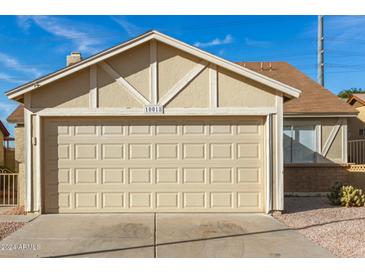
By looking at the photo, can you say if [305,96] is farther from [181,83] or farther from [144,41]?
[144,41]

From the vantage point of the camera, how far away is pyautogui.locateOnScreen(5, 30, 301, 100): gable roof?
8.13m

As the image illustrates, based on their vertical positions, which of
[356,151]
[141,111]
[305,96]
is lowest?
[356,151]

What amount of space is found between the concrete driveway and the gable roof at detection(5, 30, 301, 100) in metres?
3.27

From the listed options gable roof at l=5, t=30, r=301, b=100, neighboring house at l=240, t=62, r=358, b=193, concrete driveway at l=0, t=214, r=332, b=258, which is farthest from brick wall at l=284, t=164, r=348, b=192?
gable roof at l=5, t=30, r=301, b=100

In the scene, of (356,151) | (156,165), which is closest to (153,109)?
(156,165)

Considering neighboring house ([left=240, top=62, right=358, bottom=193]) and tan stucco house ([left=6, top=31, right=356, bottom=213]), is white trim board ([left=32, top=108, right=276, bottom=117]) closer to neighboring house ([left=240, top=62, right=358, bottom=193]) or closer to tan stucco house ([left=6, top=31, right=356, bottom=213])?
tan stucco house ([left=6, top=31, right=356, bottom=213])

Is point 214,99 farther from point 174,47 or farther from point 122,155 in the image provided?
point 122,155

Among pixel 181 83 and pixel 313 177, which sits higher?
pixel 181 83

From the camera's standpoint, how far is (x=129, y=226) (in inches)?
284

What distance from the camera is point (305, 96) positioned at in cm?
1284

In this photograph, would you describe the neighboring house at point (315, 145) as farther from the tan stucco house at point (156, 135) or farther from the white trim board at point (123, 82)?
the white trim board at point (123, 82)

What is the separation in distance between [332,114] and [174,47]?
21.9 feet

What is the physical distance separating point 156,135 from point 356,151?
9490mm

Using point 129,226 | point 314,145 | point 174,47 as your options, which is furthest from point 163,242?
point 314,145
